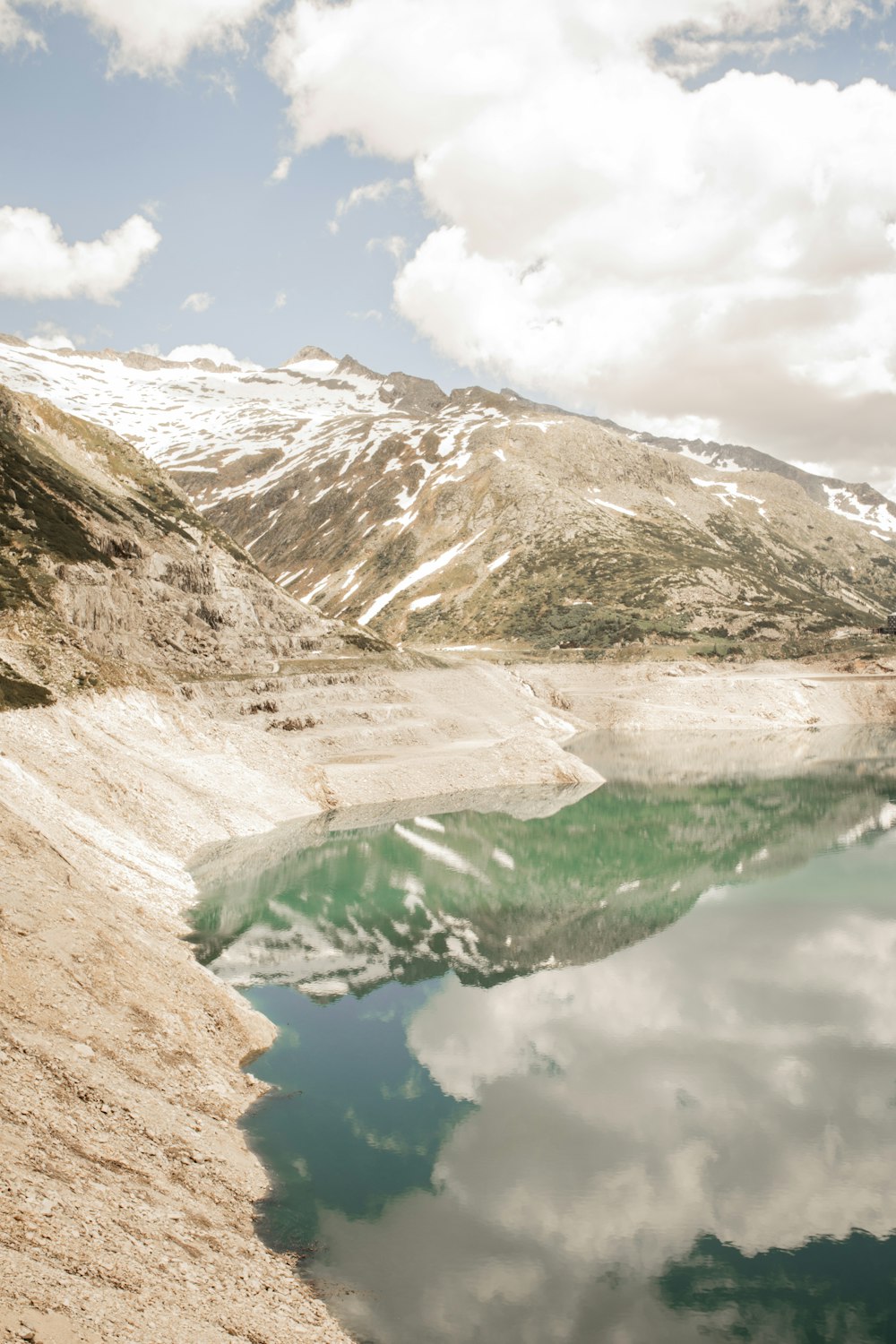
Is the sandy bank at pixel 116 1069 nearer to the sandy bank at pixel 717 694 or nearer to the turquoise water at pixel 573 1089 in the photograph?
the turquoise water at pixel 573 1089

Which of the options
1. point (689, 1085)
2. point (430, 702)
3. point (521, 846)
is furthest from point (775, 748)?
point (689, 1085)

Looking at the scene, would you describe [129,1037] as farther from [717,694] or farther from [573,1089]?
[717,694]

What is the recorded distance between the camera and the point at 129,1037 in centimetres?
2106

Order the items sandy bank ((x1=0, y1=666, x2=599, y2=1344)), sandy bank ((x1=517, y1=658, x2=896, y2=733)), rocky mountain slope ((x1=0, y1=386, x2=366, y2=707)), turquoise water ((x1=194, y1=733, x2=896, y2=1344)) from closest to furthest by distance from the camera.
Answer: sandy bank ((x1=0, y1=666, x2=599, y2=1344)) → turquoise water ((x1=194, y1=733, x2=896, y2=1344)) → rocky mountain slope ((x1=0, y1=386, x2=366, y2=707)) → sandy bank ((x1=517, y1=658, x2=896, y2=733))

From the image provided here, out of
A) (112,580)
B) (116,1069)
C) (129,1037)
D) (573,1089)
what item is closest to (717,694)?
(112,580)

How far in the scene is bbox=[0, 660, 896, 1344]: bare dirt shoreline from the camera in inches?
507

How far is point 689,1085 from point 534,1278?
9.55 m

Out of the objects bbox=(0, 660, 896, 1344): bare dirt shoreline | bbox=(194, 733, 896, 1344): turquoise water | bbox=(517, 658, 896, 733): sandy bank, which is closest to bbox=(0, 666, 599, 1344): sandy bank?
bbox=(0, 660, 896, 1344): bare dirt shoreline

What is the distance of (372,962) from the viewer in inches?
1442

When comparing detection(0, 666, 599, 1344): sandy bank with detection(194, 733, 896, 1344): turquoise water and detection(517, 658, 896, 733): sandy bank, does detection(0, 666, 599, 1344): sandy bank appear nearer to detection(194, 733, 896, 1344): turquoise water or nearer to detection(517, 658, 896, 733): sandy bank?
detection(194, 733, 896, 1344): turquoise water

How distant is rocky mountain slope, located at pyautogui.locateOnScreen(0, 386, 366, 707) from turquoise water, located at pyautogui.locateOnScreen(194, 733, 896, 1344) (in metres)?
21.0

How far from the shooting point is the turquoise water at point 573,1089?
658 inches

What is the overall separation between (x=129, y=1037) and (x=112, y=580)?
60834 millimetres

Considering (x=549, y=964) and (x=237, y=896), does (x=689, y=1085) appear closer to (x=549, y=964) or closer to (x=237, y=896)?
(x=549, y=964)
